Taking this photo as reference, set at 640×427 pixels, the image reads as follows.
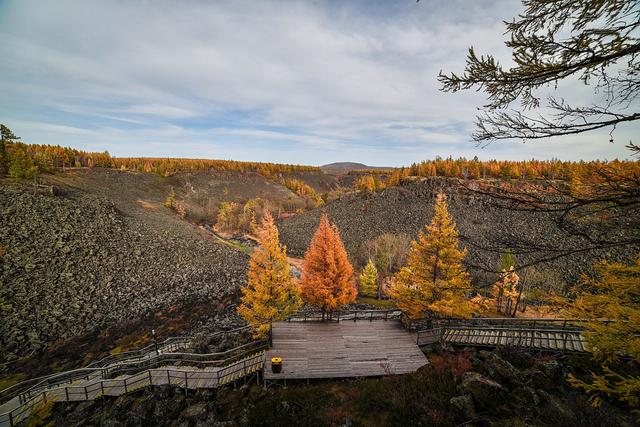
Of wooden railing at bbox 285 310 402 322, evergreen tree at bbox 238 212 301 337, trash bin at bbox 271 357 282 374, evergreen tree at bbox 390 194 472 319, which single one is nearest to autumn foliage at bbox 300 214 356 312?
wooden railing at bbox 285 310 402 322

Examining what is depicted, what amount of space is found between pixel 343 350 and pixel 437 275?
7427 mm

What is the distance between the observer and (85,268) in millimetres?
31688

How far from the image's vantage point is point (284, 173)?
191000 mm

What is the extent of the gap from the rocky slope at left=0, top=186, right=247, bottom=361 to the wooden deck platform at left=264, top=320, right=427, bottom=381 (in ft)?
71.3

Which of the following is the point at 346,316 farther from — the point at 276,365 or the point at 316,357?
the point at 276,365

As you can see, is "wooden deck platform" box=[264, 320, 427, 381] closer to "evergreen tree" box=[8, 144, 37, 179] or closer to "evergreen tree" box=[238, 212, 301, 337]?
"evergreen tree" box=[238, 212, 301, 337]

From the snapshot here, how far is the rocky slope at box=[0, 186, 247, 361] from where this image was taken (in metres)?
24.9

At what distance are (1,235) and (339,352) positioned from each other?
39.1m

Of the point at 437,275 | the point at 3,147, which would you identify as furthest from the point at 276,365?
the point at 3,147

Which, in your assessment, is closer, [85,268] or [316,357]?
[316,357]

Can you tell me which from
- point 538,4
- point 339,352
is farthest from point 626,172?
point 339,352

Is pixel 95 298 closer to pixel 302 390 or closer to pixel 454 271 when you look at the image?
pixel 302 390

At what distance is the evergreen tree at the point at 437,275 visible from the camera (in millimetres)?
16297

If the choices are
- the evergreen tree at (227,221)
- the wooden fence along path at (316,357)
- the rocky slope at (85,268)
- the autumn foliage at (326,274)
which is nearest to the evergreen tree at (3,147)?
the rocky slope at (85,268)
